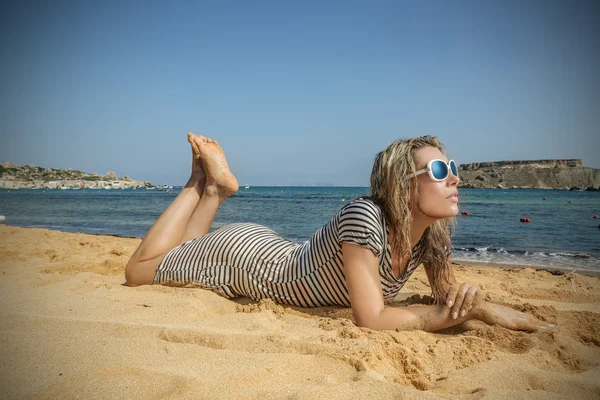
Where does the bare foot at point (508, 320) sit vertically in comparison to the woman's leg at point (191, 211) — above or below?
below

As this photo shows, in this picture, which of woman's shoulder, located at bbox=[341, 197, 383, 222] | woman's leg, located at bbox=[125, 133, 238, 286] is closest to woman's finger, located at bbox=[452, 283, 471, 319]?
woman's shoulder, located at bbox=[341, 197, 383, 222]

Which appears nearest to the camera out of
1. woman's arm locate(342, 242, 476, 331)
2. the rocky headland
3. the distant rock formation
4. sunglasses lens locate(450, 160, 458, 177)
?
woman's arm locate(342, 242, 476, 331)

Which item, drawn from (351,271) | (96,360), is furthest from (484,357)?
(96,360)

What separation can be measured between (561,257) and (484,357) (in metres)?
7.18

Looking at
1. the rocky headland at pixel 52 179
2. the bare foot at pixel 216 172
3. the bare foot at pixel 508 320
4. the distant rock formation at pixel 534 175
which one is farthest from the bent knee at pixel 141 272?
the distant rock formation at pixel 534 175

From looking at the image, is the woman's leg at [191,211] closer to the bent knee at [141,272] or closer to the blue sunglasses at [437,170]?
the bent knee at [141,272]

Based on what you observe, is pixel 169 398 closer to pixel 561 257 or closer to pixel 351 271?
pixel 351 271

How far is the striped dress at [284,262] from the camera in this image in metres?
2.62

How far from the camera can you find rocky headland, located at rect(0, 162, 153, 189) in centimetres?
6569

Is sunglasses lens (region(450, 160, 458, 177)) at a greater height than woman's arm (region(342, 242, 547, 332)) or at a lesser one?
greater

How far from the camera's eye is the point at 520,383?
1.89 metres

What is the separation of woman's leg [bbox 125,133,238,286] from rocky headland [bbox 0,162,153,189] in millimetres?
69734

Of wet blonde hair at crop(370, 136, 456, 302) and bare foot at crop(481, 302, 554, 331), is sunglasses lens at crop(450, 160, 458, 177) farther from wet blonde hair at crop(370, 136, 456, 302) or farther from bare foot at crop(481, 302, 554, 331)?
bare foot at crop(481, 302, 554, 331)

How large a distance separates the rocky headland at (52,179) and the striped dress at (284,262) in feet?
231
